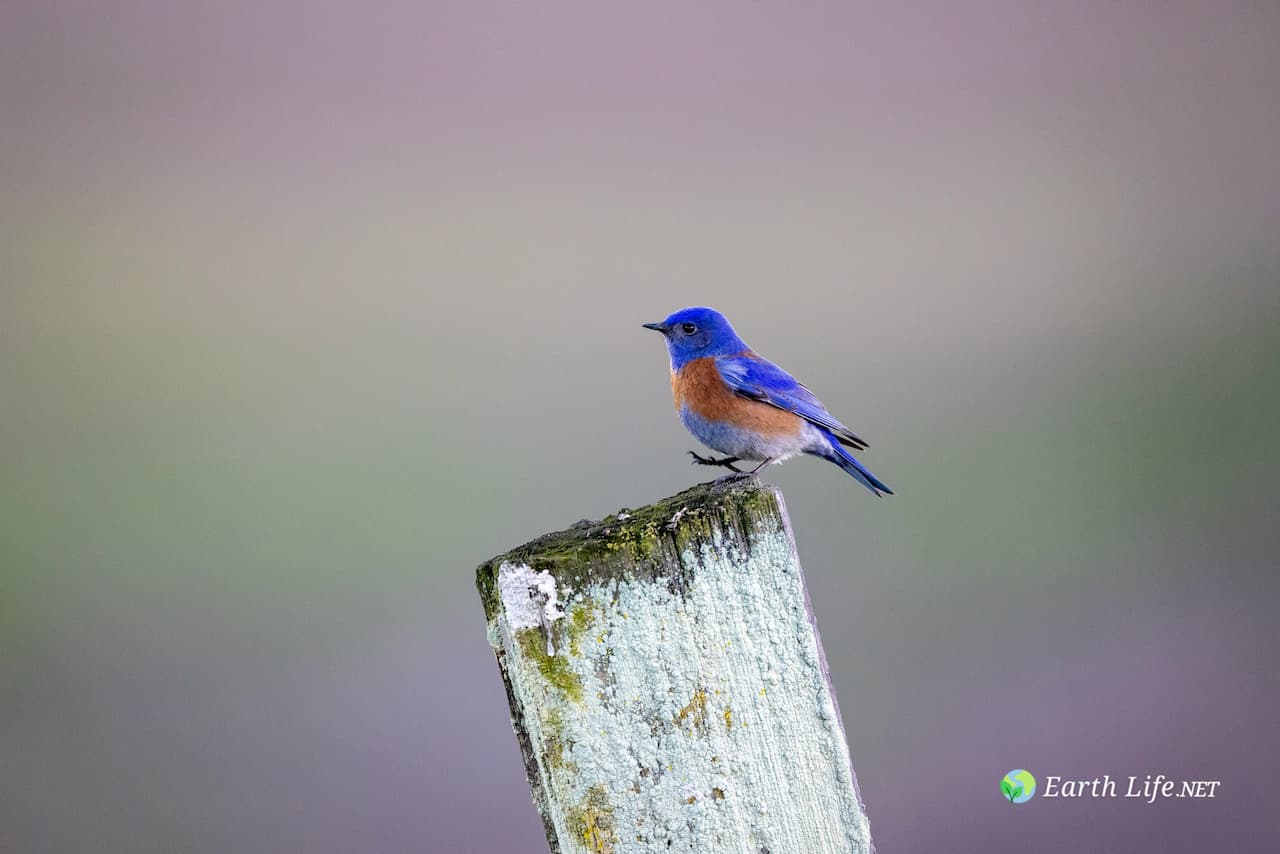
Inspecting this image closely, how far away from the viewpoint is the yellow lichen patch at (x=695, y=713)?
6.63 feet

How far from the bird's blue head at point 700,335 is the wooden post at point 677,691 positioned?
3.20 meters

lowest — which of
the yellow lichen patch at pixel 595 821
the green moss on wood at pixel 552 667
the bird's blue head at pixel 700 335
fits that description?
the yellow lichen patch at pixel 595 821

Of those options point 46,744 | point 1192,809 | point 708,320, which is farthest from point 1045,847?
point 46,744

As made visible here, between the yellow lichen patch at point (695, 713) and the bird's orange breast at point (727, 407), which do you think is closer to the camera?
the yellow lichen patch at point (695, 713)

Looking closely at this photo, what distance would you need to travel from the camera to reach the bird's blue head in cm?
527

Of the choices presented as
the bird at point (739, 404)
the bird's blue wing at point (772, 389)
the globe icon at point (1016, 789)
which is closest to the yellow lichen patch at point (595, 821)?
the globe icon at point (1016, 789)

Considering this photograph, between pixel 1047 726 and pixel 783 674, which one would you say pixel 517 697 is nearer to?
pixel 783 674

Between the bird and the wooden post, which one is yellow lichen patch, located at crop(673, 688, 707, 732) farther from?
the bird

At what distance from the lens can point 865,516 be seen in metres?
10.4

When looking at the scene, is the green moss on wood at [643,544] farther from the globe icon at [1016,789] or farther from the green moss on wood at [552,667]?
the globe icon at [1016,789]

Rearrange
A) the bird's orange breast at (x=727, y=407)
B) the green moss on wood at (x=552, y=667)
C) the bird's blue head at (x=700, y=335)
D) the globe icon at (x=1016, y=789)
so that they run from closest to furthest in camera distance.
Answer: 1. the green moss on wood at (x=552, y=667)
2. the globe icon at (x=1016, y=789)
3. the bird's orange breast at (x=727, y=407)
4. the bird's blue head at (x=700, y=335)

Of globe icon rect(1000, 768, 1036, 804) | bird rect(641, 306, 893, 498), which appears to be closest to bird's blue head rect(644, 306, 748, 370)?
bird rect(641, 306, 893, 498)

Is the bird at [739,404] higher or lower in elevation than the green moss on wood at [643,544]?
higher

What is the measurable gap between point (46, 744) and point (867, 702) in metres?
5.66
